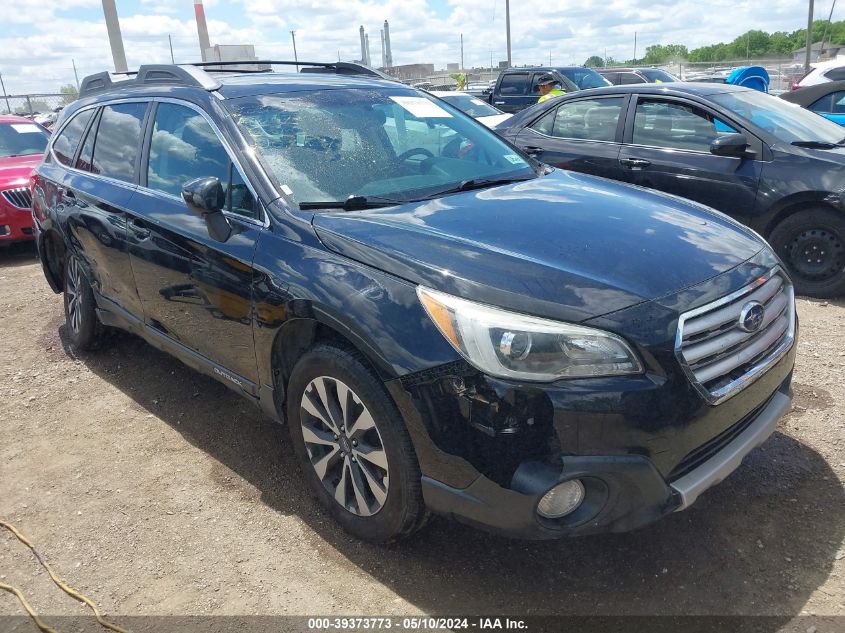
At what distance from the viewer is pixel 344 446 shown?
267cm

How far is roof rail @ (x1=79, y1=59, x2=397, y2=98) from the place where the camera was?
357 centimetres

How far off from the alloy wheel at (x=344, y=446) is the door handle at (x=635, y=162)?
425cm

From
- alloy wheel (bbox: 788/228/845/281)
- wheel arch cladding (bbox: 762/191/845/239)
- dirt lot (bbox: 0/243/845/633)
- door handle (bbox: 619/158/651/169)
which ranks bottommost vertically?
dirt lot (bbox: 0/243/845/633)

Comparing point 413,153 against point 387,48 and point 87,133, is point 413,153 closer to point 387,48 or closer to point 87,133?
point 87,133

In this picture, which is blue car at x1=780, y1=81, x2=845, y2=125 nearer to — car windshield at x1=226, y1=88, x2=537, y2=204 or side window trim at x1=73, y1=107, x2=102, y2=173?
car windshield at x1=226, y1=88, x2=537, y2=204

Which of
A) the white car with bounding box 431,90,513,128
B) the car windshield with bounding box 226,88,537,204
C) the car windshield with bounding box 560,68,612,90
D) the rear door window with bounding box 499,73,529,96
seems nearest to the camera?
the car windshield with bounding box 226,88,537,204

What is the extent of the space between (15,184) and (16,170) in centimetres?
41

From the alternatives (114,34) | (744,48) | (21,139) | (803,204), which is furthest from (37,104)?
(744,48)

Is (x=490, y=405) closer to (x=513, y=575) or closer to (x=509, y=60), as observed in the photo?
(x=513, y=575)

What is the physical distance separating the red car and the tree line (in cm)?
5916

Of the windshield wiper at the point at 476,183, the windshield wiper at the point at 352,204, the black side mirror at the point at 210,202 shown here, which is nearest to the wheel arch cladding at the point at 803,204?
the windshield wiper at the point at 476,183

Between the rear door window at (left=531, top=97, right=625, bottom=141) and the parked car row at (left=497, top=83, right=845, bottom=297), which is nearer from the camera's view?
the parked car row at (left=497, top=83, right=845, bottom=297)

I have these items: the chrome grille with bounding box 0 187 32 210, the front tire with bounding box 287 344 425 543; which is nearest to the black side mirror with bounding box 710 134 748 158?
the front tire with bounding box 287 344 425 543

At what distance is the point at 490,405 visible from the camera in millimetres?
2115
